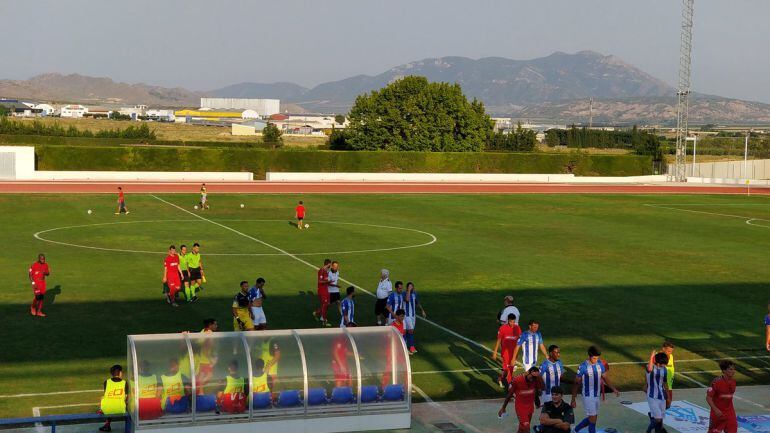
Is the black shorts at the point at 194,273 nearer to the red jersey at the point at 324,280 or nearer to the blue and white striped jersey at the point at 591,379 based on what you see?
the red jersey at the point at 324,280

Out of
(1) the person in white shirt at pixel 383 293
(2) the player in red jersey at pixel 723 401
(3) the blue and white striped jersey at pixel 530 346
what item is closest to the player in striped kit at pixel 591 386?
(2) the player in red jersey at pixel 723 401

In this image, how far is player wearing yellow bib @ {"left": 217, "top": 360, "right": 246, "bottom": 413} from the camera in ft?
52.1

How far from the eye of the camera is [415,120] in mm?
97250

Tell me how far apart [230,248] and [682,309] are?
18726 mm

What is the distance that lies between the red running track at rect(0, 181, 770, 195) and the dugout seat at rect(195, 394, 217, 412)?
168ft

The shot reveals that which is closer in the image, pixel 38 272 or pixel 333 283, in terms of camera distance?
pixel 38 272

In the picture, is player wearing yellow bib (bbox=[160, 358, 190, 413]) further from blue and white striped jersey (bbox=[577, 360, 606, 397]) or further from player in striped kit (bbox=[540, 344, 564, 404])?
blue and white striped jersey (bbox=[577, 360, 606, 397])

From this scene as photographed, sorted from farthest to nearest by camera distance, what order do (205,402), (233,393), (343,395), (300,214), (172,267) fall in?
(300,214) < (172,267) < (343,395) < (233,393) < (205,402)

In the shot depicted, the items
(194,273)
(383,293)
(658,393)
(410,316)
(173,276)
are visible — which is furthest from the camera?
A: (194,273)

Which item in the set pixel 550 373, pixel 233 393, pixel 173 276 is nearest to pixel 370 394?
pixel 233 393

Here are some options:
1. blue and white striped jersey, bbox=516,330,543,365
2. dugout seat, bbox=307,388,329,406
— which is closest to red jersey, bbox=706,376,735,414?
blue and white striped jersey, bbox=516,330,543,365

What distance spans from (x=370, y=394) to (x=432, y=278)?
1604 centimetres

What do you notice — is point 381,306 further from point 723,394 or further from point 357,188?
point 357,188

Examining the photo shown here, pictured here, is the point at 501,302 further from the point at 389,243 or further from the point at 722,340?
the point at 389,243
